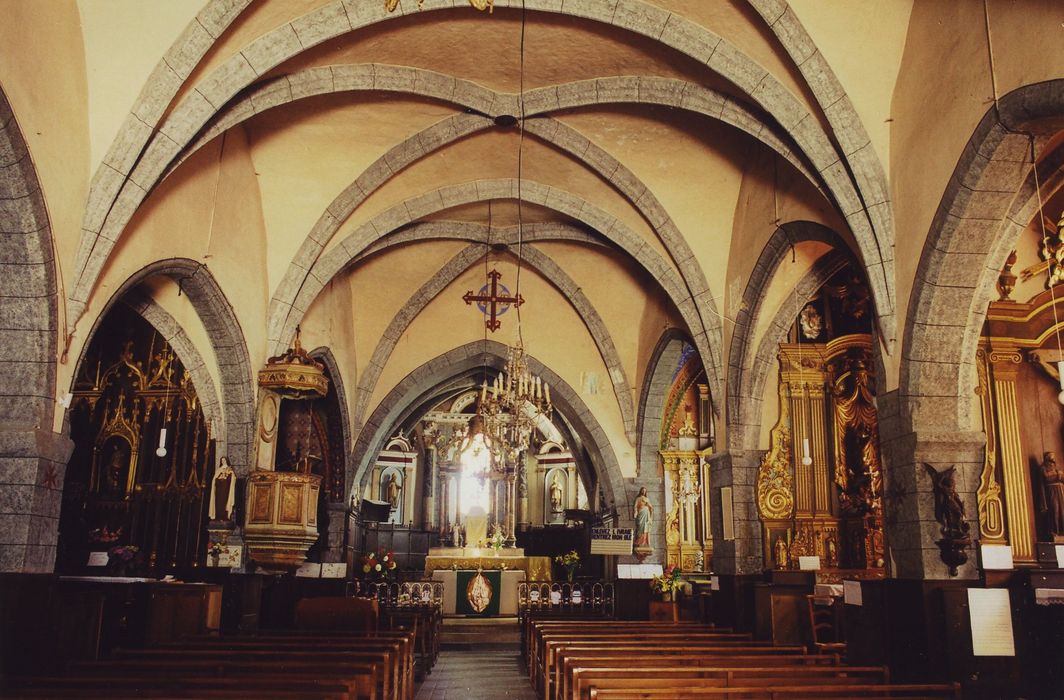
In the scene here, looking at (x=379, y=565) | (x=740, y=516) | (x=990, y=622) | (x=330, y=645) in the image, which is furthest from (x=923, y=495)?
(x=379, y=565)

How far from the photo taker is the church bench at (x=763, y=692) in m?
4.87

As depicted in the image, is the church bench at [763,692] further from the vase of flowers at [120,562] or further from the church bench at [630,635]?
the vase of flowers at [120,562]

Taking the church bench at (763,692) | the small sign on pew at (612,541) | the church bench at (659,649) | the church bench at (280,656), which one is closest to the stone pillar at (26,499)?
the church bench at (280,656)

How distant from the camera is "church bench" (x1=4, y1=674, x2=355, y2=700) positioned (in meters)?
4.63

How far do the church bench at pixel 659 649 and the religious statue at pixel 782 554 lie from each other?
513cm

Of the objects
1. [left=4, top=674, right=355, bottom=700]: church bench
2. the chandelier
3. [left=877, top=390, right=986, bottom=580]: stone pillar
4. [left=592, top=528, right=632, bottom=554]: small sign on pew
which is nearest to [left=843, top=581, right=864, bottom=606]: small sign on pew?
[left=877, top=390, right=986, bottom=580]: stone pillar

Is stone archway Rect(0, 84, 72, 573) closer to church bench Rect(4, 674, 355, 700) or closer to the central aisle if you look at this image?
church bench Rect(4, 674, 355, 700)

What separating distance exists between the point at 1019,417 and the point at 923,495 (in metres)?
4.86

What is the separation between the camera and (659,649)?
24.3 ft

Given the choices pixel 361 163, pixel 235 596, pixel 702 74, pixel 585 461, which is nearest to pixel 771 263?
pixel 702 74

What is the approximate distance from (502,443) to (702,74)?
5.60m

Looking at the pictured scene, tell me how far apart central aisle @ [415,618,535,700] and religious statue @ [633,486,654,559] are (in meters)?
2.72


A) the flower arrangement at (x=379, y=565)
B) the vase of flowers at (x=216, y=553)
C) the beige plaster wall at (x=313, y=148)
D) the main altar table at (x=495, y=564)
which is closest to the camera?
the vase of flowers at (x=216, y=553)

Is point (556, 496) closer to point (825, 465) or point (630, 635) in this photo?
point (825, 465)
